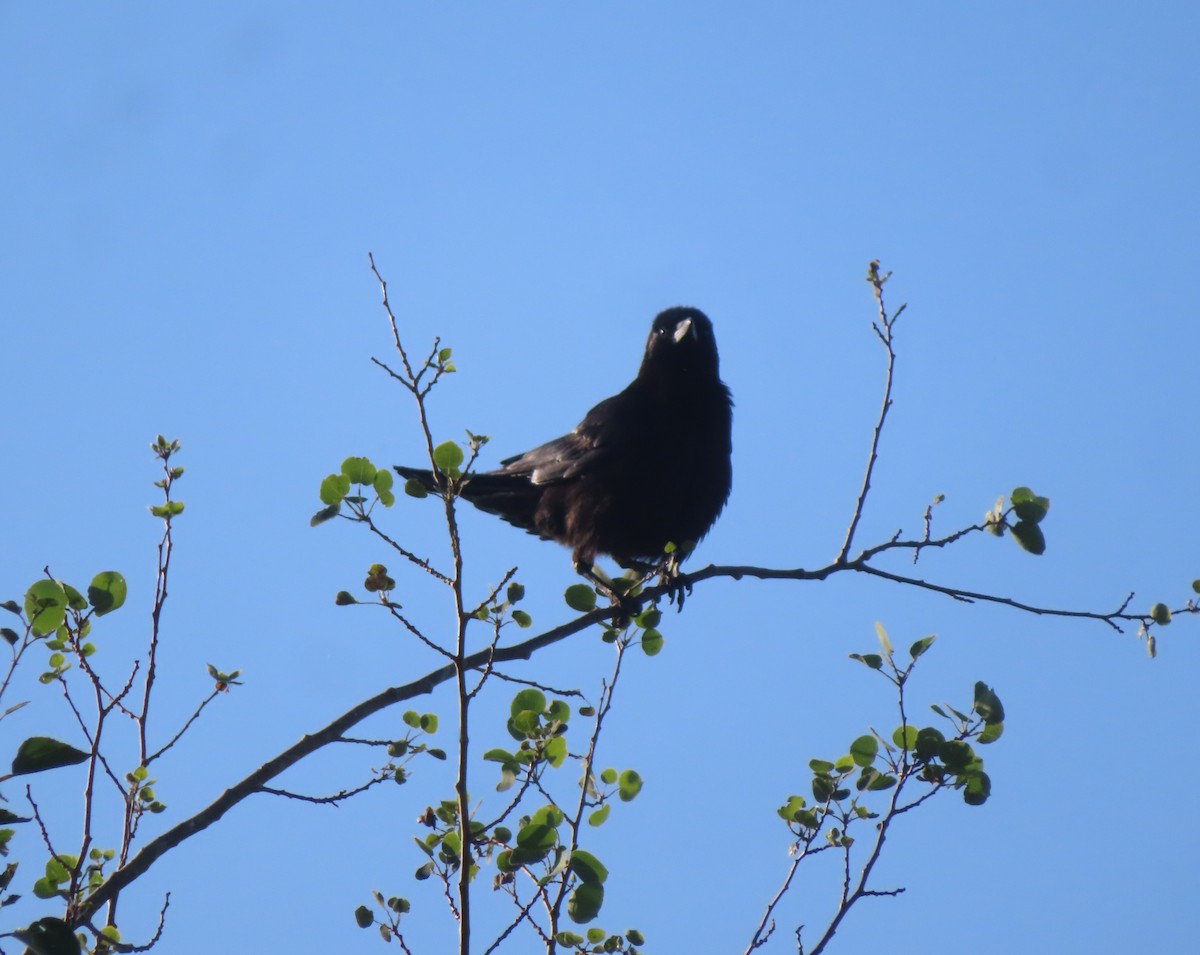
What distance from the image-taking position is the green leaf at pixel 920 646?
3.58 meters

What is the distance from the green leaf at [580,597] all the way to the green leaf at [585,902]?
916 mm

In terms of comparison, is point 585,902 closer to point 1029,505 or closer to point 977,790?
point 977,790

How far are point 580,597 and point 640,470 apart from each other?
7.75 feet

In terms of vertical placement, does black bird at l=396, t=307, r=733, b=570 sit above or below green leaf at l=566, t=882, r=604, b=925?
above

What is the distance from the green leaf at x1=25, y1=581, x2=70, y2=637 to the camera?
2.96 meters

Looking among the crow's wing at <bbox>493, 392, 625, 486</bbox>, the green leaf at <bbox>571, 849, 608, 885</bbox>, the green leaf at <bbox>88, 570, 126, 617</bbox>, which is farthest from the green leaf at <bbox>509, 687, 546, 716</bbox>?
the crow's wing at <bbox>493, 392, 625, 486</bbox>

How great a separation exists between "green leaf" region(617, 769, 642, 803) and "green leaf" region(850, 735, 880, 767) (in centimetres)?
65

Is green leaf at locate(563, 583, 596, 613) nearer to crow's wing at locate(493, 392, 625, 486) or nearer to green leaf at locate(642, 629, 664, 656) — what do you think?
green leaf at locate(642, 629, 664, 656)

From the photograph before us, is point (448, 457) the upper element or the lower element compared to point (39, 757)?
upper

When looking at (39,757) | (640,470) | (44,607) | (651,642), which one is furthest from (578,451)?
(39,757)

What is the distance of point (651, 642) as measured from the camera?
3932mm

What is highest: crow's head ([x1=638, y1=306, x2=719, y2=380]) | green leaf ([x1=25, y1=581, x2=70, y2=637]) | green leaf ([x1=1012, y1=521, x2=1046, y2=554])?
crow's head ([x1=638, y1=306, x2=719, y2=380])

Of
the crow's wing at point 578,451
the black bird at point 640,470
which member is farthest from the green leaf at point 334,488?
the crow's wing at point 578,451

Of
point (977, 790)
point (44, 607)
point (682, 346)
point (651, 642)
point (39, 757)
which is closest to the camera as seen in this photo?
point (39, 757)
